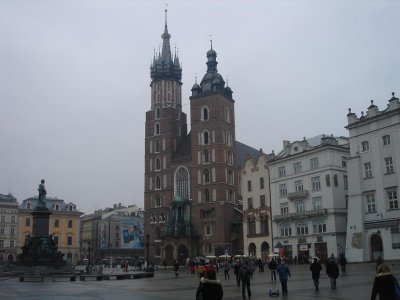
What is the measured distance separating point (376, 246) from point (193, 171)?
45831 mm

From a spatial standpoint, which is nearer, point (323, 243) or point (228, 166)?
point (323, 243)

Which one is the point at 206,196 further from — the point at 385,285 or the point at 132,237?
the point at 385,285

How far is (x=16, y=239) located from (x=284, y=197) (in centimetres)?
6803

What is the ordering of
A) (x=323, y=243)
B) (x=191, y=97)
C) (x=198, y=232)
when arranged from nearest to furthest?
(x=323, y=243)
(x=198, y=232)
(x=191, y=97)

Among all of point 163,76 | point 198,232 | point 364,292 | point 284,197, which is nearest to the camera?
point 364,292

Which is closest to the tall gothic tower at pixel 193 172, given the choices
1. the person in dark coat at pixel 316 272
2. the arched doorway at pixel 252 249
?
the arched doorway at pixel 252 249

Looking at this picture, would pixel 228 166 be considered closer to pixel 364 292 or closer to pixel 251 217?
pixel 251 217

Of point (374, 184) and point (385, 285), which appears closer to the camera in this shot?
point (385, 285)

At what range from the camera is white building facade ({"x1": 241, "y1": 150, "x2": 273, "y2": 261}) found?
66.5 m

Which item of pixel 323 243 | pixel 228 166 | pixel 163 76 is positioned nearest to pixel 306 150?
pixel 323 243

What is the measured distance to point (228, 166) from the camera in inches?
3489

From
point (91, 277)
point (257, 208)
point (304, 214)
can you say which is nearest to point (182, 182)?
point (257, 208)

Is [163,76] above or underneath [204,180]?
above

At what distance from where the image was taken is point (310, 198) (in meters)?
59.1
